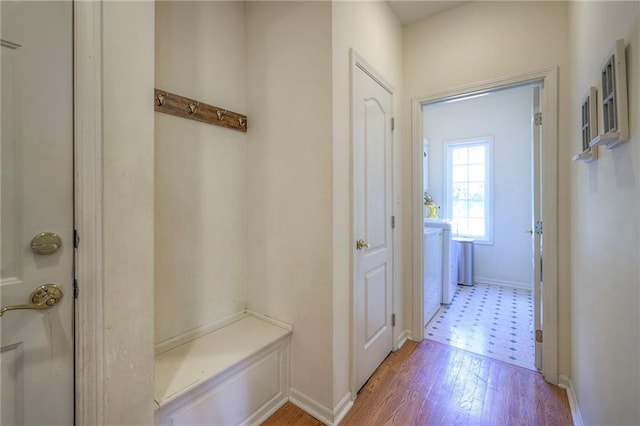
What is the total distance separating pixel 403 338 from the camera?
7.93ft

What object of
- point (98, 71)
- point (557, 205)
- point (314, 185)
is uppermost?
point (98, 71)

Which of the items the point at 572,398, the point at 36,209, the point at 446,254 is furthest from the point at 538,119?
the point at 36,209

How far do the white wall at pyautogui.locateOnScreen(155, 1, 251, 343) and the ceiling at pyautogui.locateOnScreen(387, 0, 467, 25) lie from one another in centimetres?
125

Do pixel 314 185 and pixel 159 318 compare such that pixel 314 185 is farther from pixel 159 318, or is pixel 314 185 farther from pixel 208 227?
pixel 159 318

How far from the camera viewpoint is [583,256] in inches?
56.5

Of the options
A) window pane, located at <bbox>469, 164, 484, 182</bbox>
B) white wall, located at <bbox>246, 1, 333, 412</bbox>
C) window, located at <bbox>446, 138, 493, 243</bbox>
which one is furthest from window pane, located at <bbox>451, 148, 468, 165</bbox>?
white wall, located at <bbox>246, 1, 333, 412</bbox>

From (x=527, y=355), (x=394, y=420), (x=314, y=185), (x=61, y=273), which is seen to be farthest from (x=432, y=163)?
(x=61, y=273)

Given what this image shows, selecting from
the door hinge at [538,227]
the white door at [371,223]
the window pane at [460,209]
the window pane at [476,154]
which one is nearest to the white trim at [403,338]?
the white door at [371,223]

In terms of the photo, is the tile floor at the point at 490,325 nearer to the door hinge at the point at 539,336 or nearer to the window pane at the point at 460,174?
the door hinge at the point at 539,336

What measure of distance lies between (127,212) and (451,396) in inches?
82.3

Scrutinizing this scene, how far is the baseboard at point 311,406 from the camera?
154cm

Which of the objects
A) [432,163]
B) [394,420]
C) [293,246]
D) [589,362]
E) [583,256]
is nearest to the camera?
[589,362]

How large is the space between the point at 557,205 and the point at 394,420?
1.76 m

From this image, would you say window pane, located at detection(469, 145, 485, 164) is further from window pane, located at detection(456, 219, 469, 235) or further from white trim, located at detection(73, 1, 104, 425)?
white trim, located at detection(73, 1, 104, 425)
